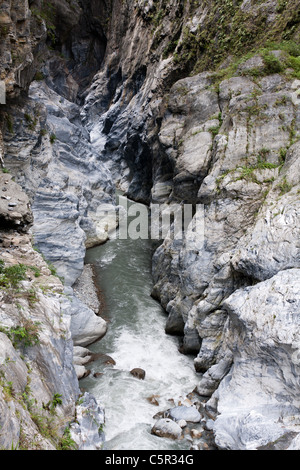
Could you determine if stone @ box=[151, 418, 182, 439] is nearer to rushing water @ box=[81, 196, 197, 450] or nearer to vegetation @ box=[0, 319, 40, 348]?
rushing water @ box=[81, 196, 197, 450]

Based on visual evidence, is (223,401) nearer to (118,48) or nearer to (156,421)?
(156,421)

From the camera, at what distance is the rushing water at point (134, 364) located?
931cm

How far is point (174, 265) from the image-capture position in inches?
638

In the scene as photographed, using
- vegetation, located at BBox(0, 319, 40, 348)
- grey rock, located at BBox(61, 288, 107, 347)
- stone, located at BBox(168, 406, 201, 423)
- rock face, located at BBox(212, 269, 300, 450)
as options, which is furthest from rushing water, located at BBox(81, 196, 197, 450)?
vegetation, located at BBox(0, 319, 40, 348)

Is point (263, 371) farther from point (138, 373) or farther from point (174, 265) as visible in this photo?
point (174, 265)

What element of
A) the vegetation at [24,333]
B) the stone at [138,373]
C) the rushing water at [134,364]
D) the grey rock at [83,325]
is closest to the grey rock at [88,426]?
the rushing water at [134,364]

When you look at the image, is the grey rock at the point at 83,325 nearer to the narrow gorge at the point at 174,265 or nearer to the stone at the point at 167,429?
the narrow gorge at the point at 174,265

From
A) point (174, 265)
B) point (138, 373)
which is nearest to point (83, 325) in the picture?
point (138, 373)

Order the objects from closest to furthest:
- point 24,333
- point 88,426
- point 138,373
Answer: point 24,333, point 88,426, point 138,373

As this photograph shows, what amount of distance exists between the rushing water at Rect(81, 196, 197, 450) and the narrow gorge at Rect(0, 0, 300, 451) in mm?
63

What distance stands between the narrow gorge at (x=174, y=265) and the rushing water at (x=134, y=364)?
0.21 ft

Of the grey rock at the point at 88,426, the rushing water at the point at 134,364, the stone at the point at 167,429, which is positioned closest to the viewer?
the grey rock at the point at 88,426

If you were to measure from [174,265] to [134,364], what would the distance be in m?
5.37

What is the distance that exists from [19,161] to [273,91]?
44.3 feet
